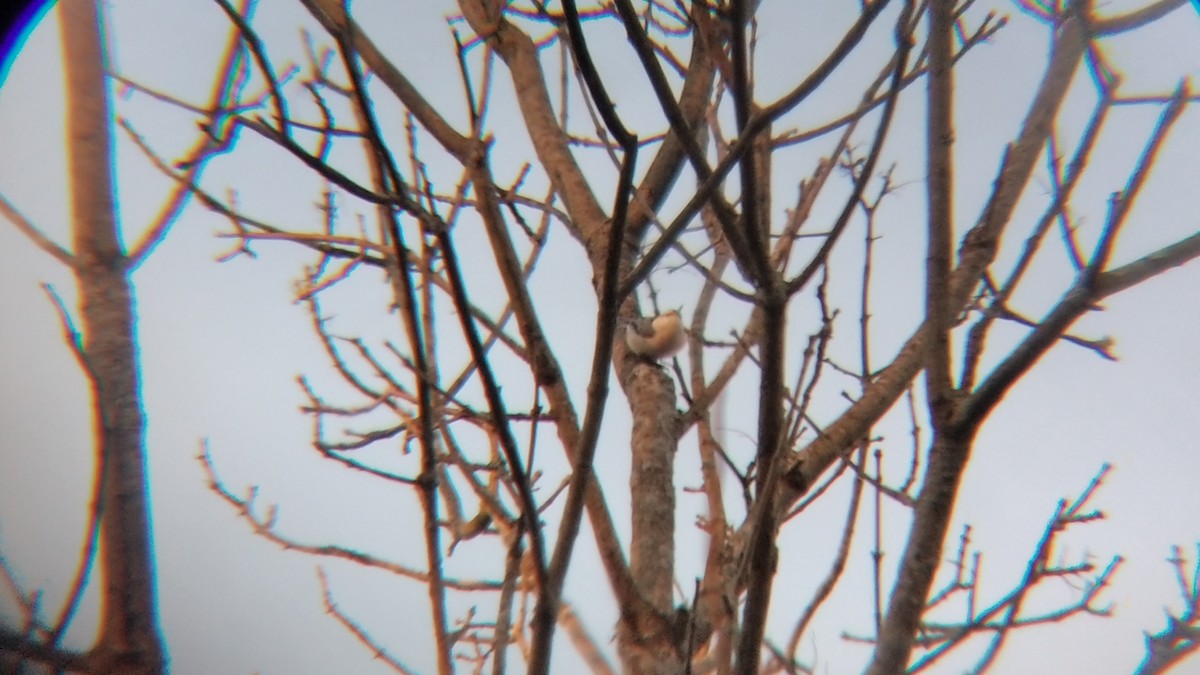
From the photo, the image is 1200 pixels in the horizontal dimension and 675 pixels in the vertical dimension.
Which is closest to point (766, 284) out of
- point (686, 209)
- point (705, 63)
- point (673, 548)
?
point (686, 209)

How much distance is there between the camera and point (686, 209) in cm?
70

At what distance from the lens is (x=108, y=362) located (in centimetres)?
82

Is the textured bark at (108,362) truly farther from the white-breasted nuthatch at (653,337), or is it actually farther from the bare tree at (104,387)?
the white-breasted nuthatch at (653,337)

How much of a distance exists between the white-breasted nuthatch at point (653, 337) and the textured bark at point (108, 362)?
62 cm

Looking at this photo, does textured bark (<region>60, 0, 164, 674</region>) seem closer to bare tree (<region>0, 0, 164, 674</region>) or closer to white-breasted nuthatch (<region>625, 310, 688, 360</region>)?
bare tree (<region>0, 0, 164, 674</region>)

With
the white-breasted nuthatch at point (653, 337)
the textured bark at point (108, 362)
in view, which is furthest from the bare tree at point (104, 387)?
the white-breasted nuthatch at point (653, 337)

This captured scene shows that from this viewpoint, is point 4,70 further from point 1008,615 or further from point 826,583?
point 1008,615

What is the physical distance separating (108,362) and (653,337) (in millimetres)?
697

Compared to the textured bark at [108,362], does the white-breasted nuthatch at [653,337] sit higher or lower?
higher

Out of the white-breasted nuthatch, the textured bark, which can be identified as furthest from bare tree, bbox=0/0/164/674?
the white-breasted nuthatch

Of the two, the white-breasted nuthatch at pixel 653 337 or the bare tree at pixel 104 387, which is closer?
the bare tree at pixel 104 387

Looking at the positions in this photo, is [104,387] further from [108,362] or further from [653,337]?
[653,337]

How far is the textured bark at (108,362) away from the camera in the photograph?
75 centimetres

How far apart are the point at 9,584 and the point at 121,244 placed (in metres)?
0.34
